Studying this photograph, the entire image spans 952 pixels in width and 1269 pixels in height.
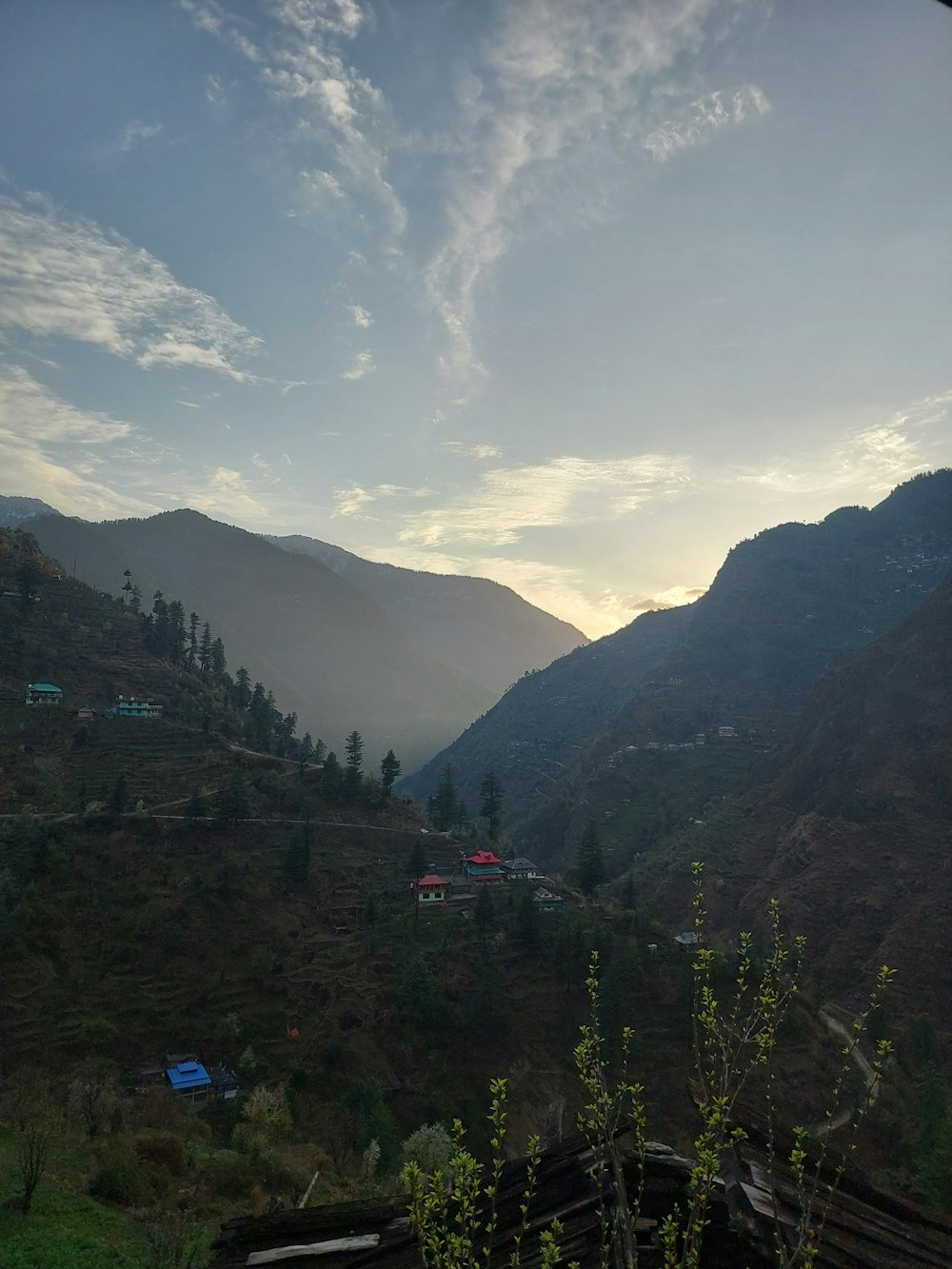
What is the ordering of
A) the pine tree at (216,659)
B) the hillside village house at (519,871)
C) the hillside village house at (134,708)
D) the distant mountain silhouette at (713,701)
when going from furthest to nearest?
the distant mountain silhouette at (713,701) < the pine tree at (216,659) < the hillside village house at (134,708) < the hillside village house at (519,871)

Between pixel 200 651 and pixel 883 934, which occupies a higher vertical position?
pixel 200 651

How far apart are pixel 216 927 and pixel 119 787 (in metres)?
17.3

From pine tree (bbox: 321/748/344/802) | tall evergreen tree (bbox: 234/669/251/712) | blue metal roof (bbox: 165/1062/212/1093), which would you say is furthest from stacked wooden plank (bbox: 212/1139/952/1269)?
tall evergreen tree (bbox: 234/669/251/712)

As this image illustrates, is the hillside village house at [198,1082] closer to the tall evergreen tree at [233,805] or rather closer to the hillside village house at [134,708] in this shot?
the tall evergreen tree at [233,805]

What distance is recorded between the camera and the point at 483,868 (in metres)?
66.4

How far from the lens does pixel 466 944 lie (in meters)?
53.5

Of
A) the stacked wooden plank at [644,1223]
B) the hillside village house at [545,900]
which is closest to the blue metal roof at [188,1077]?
the hillside village house at [545,900]

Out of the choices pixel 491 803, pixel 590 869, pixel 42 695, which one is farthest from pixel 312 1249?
pixel 42 695

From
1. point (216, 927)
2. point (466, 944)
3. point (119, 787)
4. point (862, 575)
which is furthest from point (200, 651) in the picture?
point (862, 575)

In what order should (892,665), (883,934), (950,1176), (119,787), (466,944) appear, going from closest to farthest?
1. (950,1176)
2. (466,944)
3. (119,787)
4. (883,934)
5. (892,665)

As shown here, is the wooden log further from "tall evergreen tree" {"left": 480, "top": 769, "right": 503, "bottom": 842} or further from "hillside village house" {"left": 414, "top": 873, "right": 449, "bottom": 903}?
"tall evergreen tree" {"left": 480, "top": 769, "right": 503, "bottom": 842}

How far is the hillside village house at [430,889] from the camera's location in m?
59.0

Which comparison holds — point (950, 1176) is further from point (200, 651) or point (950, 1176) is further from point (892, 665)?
point (200, 651)

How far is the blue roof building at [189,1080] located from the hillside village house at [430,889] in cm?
2420
